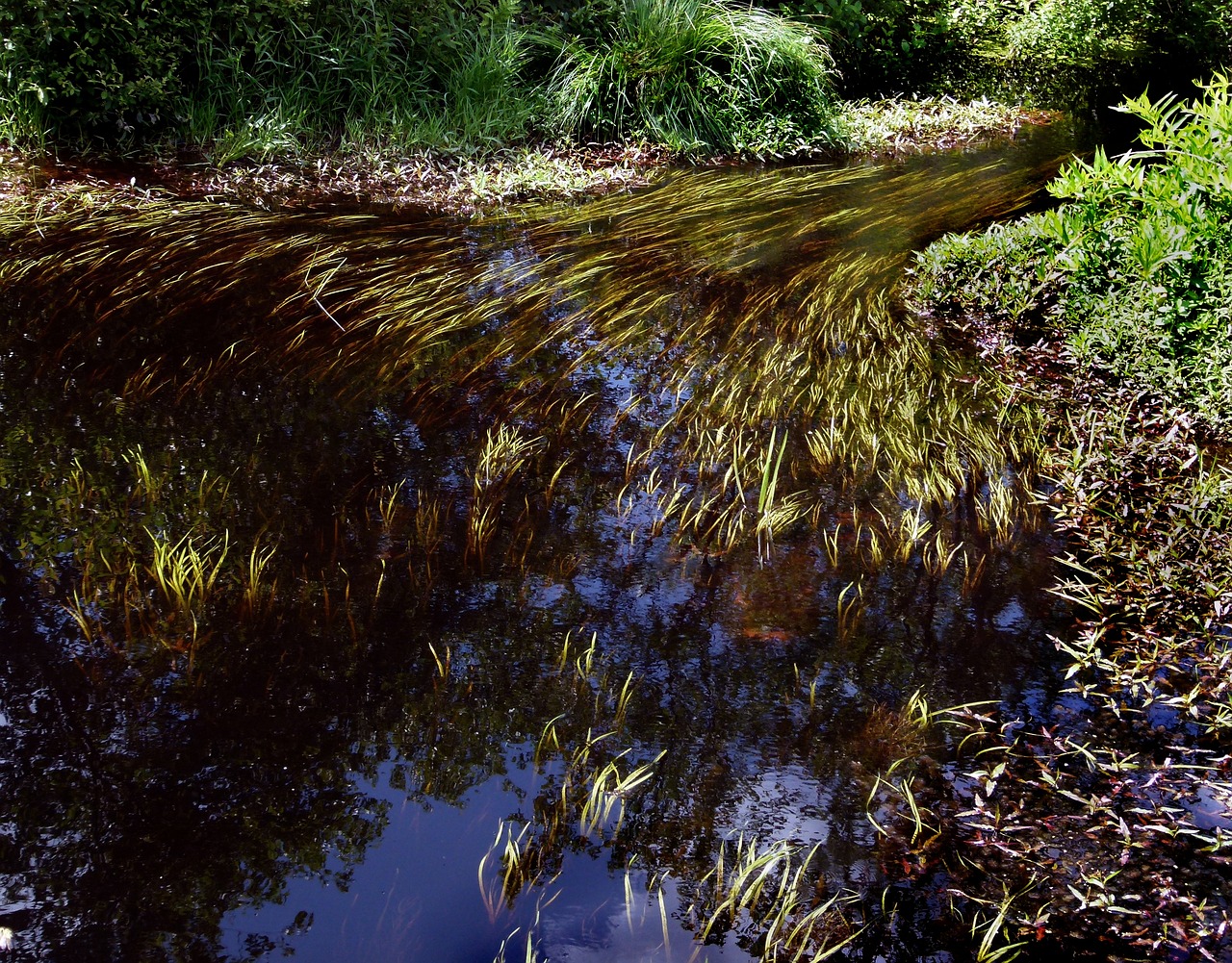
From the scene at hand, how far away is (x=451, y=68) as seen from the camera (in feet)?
24.6

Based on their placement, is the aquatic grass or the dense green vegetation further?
the dense green vegetation

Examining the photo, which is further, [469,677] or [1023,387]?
[1023,387]

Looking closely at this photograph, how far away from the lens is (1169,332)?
4.07 metres

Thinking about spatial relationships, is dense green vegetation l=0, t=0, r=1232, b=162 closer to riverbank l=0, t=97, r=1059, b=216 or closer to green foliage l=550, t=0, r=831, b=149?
green foliage l=550, t=0, r=831, b=149

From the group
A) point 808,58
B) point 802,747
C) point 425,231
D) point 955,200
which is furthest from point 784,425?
point 808,58

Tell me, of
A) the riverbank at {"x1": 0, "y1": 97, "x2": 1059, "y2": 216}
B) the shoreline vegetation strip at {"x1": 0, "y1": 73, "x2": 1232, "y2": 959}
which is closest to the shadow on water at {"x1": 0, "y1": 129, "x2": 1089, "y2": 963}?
the shoreline vegetation strip at {"x1": 0, "y1": 73, "x2": 1232, "y2": 959}

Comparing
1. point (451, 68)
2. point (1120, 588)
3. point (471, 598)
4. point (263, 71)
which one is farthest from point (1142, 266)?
point (263, 71)

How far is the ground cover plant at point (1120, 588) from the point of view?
1.95 m

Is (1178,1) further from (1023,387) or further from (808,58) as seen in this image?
(1023,387)

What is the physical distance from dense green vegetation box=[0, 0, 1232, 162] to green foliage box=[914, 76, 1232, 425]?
3832 millimetres

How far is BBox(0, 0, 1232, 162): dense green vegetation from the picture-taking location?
6.25 m

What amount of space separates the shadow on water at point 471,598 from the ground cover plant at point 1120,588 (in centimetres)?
19

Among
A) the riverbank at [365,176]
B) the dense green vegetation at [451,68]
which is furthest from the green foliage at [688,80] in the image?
the riverbank at [365,176]

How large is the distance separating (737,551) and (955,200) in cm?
548
